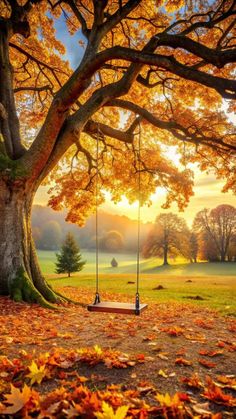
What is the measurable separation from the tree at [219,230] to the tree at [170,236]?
17.1ft

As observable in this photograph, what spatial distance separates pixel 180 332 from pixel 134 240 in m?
74.1

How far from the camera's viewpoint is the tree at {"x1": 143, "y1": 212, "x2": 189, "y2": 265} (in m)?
55.8

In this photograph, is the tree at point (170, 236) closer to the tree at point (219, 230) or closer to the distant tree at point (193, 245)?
the distant tree at point (193, 245)

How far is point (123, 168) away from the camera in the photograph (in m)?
15.6

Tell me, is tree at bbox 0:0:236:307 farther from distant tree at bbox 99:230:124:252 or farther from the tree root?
distant tree at bbox 99:230:124:252

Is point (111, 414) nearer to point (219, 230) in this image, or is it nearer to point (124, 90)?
point (124, 90)

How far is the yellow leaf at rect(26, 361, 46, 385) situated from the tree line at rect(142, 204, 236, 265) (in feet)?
172

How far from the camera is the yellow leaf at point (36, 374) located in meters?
3.62

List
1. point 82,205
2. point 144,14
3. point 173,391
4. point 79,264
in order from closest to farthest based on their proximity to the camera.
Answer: point 173,391 → point 144,14 → point 82,205 → point 79,264

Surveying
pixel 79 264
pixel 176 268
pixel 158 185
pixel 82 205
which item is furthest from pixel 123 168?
pixel 176 268

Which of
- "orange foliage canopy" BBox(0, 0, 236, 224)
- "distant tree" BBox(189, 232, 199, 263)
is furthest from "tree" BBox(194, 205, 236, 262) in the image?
"orange foliage canopy" BBox(0, 0, 236, 224)

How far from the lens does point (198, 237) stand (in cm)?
6069

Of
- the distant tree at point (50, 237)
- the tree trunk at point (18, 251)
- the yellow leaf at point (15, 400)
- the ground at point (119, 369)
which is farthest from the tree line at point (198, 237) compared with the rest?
the yellow leaf at point (15, 400)

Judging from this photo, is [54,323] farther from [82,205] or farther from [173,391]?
[82,205]
